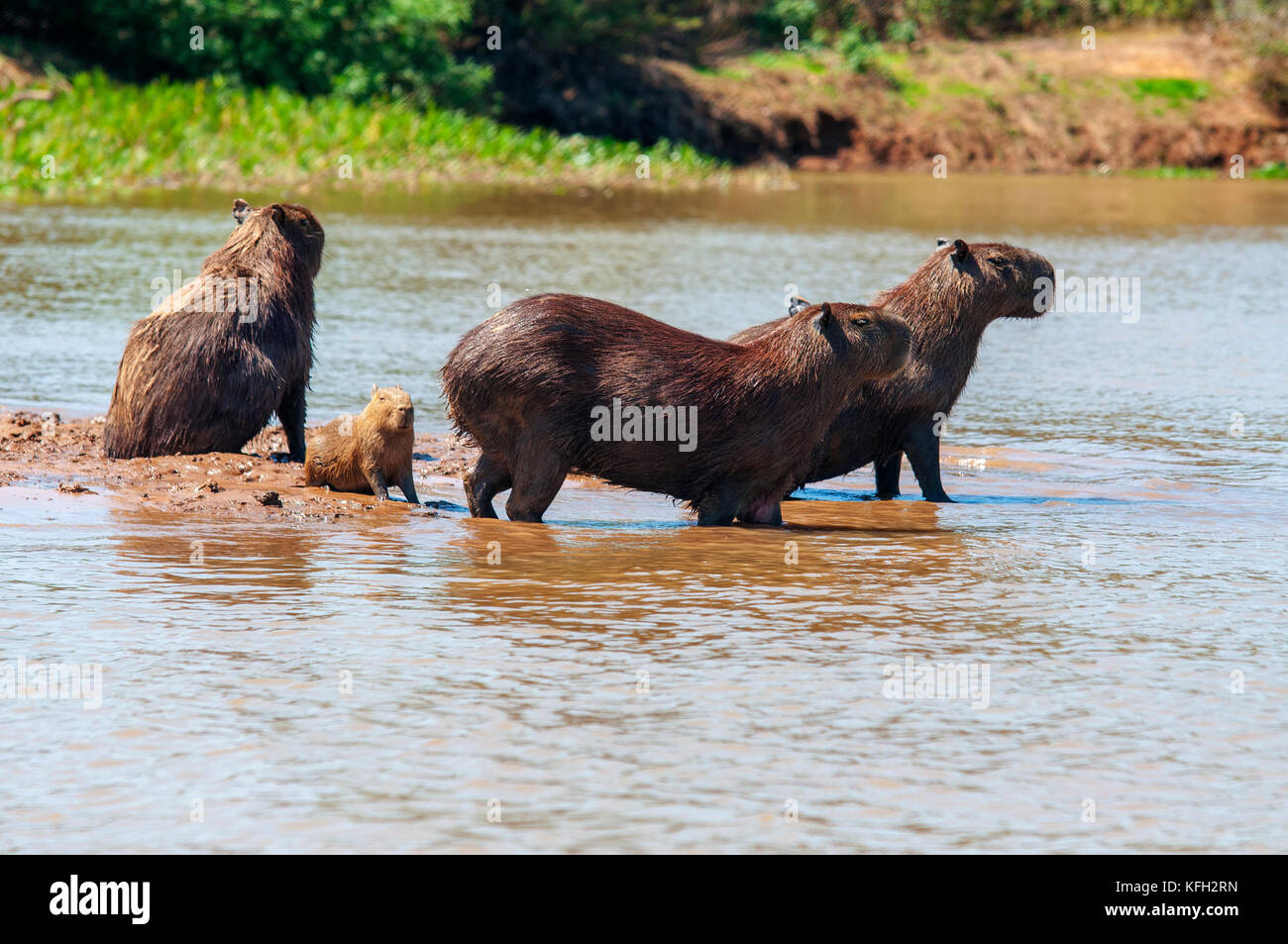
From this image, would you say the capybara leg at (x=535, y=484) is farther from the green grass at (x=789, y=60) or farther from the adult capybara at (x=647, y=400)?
the green grass at (x=789, y=60)

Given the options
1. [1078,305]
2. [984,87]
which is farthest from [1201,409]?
[984,87]

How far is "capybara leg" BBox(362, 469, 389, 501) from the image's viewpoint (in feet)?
23.7

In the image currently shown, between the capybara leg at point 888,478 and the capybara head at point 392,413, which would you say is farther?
the capybara leg at point 888,478

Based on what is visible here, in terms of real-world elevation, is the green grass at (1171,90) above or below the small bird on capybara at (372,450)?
above

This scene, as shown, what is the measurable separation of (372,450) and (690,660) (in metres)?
2.77

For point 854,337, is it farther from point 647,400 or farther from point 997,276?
point 997,276

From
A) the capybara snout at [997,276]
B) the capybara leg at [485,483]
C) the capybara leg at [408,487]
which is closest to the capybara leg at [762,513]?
the capybara leg at [485,483]

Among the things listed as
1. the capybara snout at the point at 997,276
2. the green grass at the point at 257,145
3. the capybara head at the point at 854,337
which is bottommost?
the capybara head at the point at 854,337

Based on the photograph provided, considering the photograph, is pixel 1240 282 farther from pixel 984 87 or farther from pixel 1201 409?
pixel 984 87

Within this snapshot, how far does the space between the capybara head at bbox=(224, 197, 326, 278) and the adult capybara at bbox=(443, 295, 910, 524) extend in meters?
1.76

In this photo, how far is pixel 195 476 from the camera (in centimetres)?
751

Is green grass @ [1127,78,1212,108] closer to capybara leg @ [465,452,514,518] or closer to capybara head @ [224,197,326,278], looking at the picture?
capybara head @ [224,197,326,278]

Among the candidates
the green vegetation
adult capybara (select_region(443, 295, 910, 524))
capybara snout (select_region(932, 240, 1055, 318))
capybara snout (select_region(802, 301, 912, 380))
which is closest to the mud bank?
adult capybara (select_region(443, 295, 910, 524))

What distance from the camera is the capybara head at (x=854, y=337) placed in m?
6.98
